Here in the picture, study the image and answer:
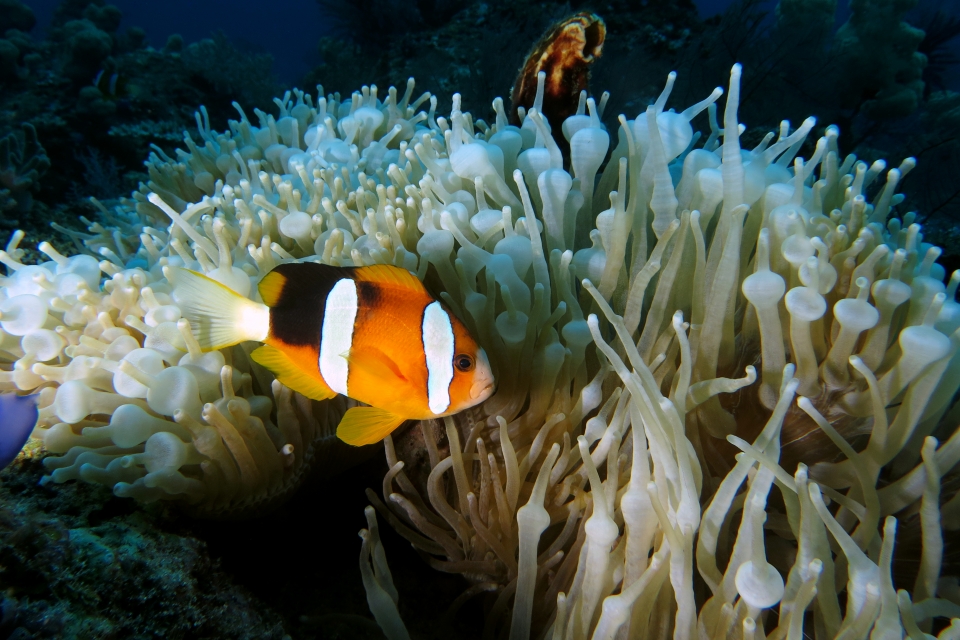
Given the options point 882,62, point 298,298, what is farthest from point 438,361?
point 882,62

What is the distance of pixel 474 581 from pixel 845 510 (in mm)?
807

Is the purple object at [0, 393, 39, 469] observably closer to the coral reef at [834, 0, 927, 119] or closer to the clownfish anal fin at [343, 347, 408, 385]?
the clownfish anal fin at [343, 347, 408, 385]

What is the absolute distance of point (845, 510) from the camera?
109 cm

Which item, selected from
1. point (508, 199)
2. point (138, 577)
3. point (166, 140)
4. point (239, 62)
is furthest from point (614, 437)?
point (239, 62)

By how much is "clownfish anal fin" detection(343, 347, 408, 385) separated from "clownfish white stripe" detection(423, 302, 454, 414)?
59mm

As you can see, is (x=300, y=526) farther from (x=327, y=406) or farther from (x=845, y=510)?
(x=845, y=510)

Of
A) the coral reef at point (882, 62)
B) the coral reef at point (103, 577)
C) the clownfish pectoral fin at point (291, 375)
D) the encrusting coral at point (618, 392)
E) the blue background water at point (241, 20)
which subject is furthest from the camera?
the blue background water at point (241, 20)

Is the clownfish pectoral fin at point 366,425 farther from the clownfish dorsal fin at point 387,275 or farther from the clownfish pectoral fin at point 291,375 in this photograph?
the clownfish dorsal fin at point 387,275

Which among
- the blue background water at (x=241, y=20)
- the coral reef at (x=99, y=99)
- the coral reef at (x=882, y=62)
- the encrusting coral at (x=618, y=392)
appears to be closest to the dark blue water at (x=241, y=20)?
the blue background water at (x=241, y=20)

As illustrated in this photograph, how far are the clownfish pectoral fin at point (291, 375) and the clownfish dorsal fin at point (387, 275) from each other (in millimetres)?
243

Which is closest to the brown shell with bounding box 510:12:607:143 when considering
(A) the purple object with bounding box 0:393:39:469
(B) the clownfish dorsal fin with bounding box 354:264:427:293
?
(B) the clownfish dorsal fin with bounding box 354:264:427:293

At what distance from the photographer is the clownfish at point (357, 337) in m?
1.07

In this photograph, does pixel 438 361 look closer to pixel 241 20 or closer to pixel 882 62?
pixel 882 62

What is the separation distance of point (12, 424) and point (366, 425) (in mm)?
607
